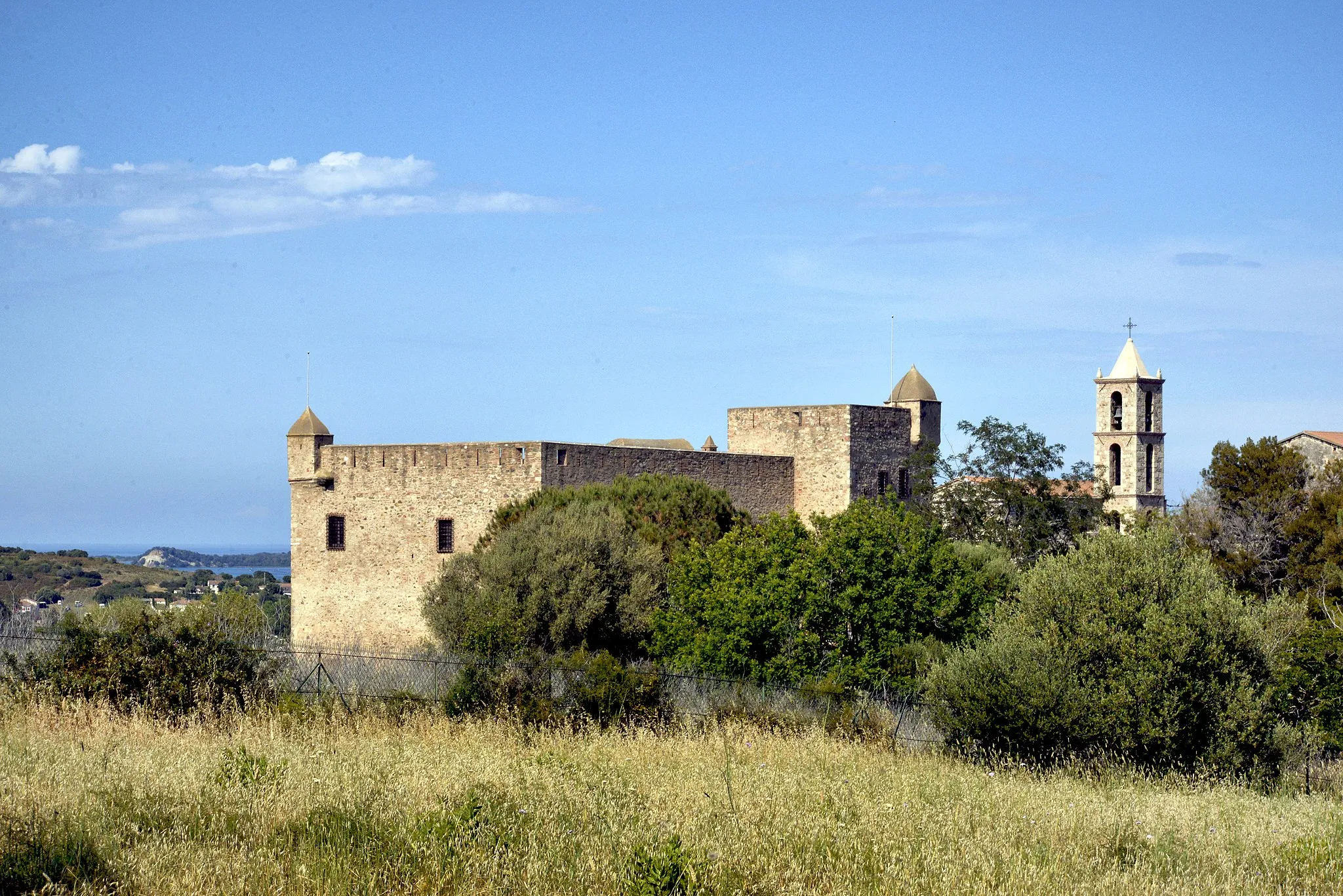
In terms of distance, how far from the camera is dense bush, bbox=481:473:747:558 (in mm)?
23641

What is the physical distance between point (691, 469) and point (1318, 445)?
2863 centimetres

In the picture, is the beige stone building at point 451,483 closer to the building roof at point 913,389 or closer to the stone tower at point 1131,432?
the building roof at point 913,389

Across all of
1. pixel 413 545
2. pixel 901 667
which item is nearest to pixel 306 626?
pixel 413 545

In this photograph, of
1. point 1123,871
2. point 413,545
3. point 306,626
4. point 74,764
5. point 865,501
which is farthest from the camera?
point 306,626

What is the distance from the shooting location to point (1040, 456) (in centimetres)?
3117

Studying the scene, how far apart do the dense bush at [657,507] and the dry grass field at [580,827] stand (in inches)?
545

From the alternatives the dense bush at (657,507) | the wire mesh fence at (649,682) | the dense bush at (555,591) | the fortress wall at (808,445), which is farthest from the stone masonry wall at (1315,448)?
the wire mesh fence at (649,682)

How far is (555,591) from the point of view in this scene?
787 inches

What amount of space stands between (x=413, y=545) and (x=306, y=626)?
414cm

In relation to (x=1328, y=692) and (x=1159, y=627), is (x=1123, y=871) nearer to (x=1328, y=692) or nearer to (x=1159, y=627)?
(x=1159, y=627)

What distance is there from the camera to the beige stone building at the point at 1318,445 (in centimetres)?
4425

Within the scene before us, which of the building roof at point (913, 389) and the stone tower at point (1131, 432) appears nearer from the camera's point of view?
A: the building roof at point (913, 389)

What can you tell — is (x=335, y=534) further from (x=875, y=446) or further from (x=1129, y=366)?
(x=1129, y=366)

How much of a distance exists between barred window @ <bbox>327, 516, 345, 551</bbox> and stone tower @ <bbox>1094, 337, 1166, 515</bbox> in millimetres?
38069
